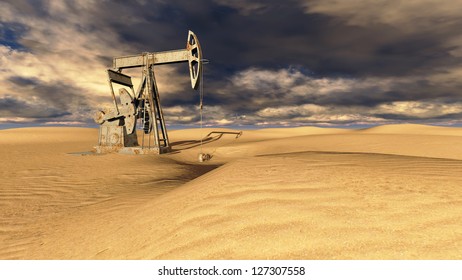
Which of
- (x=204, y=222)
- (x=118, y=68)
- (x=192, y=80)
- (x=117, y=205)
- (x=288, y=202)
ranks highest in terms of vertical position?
(x=118, y=68)

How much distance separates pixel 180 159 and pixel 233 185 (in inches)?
347

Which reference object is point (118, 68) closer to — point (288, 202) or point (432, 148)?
point (288, 202)

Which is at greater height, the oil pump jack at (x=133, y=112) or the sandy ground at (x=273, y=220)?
the oil pump jack at (x=133, y=112)

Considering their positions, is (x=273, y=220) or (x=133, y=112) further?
(x=133, y=112)

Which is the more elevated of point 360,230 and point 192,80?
point 192,80

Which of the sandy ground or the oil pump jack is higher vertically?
the oil pump jack

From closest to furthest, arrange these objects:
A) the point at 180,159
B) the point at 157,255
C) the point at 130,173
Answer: the point at 157,255 < the point at 130,173 < the point at 180,159

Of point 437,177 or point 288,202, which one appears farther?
point 437,177

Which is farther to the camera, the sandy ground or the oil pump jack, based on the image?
the oil pump jack

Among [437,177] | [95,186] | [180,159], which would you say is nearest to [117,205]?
[95,186]

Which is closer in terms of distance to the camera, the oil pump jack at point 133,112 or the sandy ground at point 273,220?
the sandy ground at point 273,220

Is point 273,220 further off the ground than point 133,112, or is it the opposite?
point 133,112

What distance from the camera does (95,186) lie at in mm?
5828

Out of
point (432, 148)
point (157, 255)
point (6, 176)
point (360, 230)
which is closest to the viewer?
point (360, 230)
